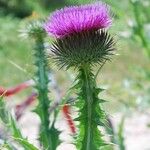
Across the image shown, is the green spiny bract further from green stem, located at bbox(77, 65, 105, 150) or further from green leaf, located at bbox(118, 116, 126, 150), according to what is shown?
green leaf, located at bbox(118, 116, 126, 150)

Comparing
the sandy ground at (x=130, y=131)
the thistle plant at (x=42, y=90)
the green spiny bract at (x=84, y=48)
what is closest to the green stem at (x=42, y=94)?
the thistle plant at (x=42, y=90)

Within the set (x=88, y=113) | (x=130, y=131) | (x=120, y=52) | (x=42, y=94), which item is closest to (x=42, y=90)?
(x=42, y=94)

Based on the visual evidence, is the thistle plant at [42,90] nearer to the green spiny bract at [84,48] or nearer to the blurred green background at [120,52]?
the blurred green background at [120,52]

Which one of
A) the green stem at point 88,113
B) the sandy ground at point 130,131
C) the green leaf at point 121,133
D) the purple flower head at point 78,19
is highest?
the sandy ground at point 130,131

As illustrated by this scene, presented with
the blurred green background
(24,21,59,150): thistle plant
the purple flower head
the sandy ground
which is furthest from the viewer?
the sandy ground

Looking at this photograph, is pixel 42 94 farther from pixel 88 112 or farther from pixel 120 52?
A: pixel 120 52

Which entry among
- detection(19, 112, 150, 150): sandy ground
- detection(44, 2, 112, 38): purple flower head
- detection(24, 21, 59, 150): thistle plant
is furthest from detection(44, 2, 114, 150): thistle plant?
detection(19, 112, 150, 150): sandy ground
